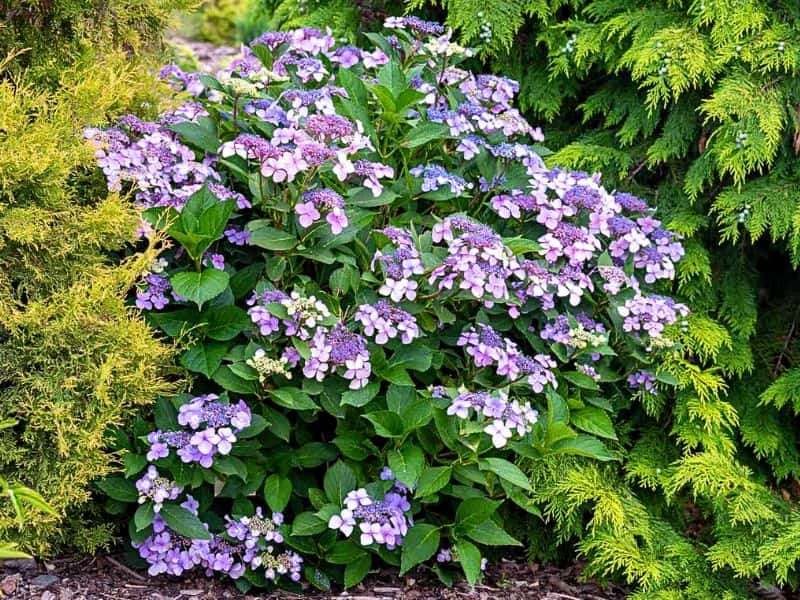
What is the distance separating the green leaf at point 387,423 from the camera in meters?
2.25

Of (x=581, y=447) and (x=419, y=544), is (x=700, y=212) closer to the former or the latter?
(x=581, y=447)

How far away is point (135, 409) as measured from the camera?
2271 mm

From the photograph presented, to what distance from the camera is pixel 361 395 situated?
2.28m

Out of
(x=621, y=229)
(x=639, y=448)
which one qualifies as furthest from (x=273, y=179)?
(x=639, y=448)

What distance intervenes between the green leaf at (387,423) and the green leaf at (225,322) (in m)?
0.42

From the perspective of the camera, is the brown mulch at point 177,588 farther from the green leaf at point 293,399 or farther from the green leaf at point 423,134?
the green leaf at point 423,134

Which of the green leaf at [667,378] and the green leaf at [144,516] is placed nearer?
the green leaf at [144,516]

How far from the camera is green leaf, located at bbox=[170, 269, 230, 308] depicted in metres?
2.20

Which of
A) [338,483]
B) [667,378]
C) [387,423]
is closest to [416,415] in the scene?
[387,423]

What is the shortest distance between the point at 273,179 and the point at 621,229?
3.73 feet

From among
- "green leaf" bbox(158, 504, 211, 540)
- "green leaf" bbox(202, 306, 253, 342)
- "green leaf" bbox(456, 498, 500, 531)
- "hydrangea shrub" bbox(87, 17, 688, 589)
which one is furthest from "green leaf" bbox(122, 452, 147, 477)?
"green leaf" bbox(456, 498, 500, 531)

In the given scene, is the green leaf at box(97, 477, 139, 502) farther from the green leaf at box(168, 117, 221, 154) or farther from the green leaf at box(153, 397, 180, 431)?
the green leaf at box(168, 117, 221, 154)

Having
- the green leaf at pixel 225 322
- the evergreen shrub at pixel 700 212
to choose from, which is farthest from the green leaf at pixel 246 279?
the evergreen shrub at pixel 700 212

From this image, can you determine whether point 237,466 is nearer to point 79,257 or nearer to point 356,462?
point 356,462
